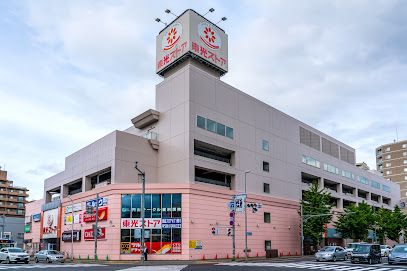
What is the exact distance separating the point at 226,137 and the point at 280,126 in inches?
575

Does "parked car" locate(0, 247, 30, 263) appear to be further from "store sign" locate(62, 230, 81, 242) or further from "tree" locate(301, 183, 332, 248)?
"tree" locate(301, 183, 332, 248)

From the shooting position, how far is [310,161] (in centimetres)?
7812

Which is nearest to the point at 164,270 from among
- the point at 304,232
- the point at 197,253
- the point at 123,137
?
the point at 197,253

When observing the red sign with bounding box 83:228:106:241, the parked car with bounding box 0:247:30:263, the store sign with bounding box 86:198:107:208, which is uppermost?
the store sign with bounding box 86:198:107:208

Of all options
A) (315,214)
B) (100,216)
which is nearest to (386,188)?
(315,214)

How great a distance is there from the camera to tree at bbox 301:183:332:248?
6712 centimetres

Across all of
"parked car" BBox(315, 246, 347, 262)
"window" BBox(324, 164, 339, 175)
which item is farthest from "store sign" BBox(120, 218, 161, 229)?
"window" BBox(324, 164, 339, 175)

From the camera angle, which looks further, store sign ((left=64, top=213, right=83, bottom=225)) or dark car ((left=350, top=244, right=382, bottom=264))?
store sign ((left=64, top=213, right=83, bottom=225))

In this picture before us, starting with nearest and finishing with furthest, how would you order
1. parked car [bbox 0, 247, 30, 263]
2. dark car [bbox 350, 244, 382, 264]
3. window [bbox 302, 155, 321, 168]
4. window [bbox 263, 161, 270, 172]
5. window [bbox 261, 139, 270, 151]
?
dark car [bbox 350, 244, 382, 264] < parked car [bbox 0, 247, 30, 263] < window [bbox 263, 161, 270, 172] < window [bbox 261, 139, 270, 151] < window [bbox 302, 155, 321, 168]

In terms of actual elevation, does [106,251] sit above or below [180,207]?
below

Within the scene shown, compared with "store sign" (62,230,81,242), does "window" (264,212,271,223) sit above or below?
above

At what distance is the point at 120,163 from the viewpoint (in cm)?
5644

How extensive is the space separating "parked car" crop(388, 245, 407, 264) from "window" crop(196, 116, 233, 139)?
27.7 meters

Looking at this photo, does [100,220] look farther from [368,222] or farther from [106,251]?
[368,222]
